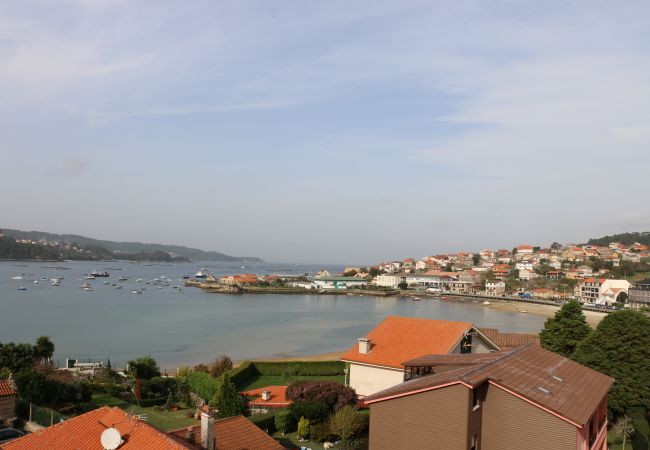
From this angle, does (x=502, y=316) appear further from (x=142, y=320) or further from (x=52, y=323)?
(x=52, y=323)

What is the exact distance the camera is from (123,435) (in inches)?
307

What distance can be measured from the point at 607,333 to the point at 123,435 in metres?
14.2

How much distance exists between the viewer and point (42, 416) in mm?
12758

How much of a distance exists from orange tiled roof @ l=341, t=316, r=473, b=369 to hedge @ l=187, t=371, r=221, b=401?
13.4 feet

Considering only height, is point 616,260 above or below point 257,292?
above

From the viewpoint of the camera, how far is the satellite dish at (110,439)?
24.4 ft

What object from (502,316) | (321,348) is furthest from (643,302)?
(321,348)

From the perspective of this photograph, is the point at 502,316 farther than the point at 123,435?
Yes

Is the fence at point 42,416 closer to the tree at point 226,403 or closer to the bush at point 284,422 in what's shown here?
the tree at point 226,403

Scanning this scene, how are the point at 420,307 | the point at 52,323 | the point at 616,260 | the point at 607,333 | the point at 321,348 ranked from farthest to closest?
the point at 616,260, the point at 420,307, the point at 52,323, the point at 321,348, the point at 607,333

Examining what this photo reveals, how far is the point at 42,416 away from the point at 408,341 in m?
10.1

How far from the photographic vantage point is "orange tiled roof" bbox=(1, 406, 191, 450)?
7520 millimetres

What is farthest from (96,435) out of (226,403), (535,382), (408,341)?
(408,341)

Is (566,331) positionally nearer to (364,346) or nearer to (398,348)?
(398,348)
